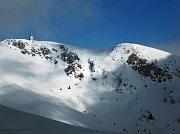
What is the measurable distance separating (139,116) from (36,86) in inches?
654

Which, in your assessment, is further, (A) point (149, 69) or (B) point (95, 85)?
(A) point (149, 69)

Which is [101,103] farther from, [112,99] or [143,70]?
[143,70]

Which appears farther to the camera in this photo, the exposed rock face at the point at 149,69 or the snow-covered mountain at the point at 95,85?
the exposed rock face at the point at 149,69

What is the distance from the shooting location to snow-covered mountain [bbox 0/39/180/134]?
93.9ft

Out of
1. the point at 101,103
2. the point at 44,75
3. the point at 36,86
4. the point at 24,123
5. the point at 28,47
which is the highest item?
the point at 28,47

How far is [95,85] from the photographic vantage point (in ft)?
139

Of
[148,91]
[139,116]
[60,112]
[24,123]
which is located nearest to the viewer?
[24,123]

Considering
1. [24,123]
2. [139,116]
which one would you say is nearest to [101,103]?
[139,116]

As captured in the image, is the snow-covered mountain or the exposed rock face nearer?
the snow-covered mountain

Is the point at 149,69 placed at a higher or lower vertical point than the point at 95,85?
higher

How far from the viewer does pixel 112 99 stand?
37.8 metres

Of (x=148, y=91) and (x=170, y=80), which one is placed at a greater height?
(x=170, y=80)

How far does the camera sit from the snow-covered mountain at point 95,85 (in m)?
28.6

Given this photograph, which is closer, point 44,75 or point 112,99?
point 112,99
